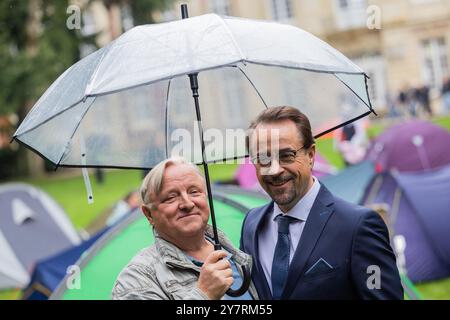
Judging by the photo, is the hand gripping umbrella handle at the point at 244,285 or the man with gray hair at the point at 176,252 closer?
the man with gray hair at the point at 176,252

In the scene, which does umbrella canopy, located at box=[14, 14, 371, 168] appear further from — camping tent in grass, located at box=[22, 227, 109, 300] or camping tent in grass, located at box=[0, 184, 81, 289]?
camping tent in grass, located at box=[0, 184, 81, 289]

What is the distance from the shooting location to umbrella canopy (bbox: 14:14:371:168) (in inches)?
98.5

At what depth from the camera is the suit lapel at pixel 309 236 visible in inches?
96.0

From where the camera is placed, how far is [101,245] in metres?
4.73

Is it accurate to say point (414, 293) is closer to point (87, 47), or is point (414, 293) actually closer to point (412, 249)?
point (412, 249)

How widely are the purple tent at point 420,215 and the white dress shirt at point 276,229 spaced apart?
4.04m

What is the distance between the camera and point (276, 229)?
103 inches

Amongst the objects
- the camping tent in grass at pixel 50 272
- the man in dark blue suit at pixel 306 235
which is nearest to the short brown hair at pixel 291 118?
the man in dark blue suit at pixel 306 235

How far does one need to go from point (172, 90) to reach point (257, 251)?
0.97m

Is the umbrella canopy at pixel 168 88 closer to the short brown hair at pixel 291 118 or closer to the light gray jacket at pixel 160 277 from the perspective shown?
the short brown hair at pixel 291 118

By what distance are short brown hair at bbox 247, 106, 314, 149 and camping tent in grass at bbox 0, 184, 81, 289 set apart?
20.7 feet
